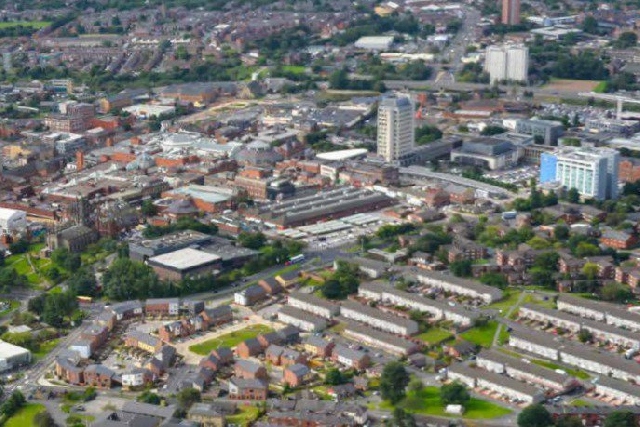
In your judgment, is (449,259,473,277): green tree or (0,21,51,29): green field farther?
(0,21,51,29): green field

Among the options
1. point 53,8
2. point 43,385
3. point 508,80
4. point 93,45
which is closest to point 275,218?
point 43,385

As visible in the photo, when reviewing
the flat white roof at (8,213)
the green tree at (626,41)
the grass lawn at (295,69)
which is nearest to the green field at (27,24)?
the grass lawn at (295,69)

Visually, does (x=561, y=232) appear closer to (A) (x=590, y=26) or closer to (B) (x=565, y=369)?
(B) (x=565, y=369)

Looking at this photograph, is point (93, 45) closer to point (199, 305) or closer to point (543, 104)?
point (543, 104)

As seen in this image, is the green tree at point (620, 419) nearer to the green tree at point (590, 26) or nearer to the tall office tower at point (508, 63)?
the tall office tower at point (508, 63)

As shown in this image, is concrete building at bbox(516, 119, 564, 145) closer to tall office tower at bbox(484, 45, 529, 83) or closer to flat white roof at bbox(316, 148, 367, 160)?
flat white roof at bbox(316, 148, 367, 160)

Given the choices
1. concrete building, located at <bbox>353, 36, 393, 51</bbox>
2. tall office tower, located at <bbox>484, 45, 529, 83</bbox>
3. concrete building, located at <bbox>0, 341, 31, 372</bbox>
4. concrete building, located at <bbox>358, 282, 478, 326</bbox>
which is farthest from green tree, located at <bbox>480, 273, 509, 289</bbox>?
concrete building, located at <bbox>353, 36, 393, 51</bbox>
